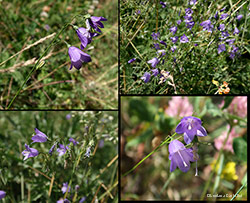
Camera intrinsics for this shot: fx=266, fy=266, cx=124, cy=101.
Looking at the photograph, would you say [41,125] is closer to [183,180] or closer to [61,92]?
[61,92]

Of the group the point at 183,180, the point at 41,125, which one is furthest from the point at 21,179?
the point at 183,180

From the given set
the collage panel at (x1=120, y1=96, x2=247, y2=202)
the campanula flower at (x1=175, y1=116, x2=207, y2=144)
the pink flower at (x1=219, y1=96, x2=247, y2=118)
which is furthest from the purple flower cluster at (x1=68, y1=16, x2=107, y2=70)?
the pink flower at (x1=219, y1=96, x2=247, y2=118)

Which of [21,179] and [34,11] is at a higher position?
[34,11]

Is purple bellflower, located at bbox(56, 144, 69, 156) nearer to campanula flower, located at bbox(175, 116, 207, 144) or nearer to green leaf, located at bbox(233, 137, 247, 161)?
campanula flower, located at bbox(175, 116, 207, 144)

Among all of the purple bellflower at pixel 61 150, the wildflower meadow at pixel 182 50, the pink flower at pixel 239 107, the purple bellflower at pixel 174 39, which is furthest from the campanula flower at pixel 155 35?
the purple bellflower at pixel 61 150

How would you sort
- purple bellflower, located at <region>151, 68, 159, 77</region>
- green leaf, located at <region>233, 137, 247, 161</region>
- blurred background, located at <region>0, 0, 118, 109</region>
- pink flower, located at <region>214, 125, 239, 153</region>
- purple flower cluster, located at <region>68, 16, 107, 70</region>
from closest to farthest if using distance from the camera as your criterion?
purple flower cluster, located at <region>68, 16, 107, 70</region> → green leaf, located at <region>233, 137, 247, 161</region> → purple bellflower, located at <region>151, 68, 159, 77</region> → pink flower, located at <region>214, 125, 239, 153</region> → blurred background, located at <region>0, 0, 118, 109</region>

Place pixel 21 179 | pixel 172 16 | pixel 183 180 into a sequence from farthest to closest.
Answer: pixel 172 16 < pixel 183 180 < pixel 21 179

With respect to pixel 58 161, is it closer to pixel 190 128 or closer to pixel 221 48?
pixel 190 128

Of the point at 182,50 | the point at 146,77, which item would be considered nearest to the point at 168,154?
the point at 146,77
